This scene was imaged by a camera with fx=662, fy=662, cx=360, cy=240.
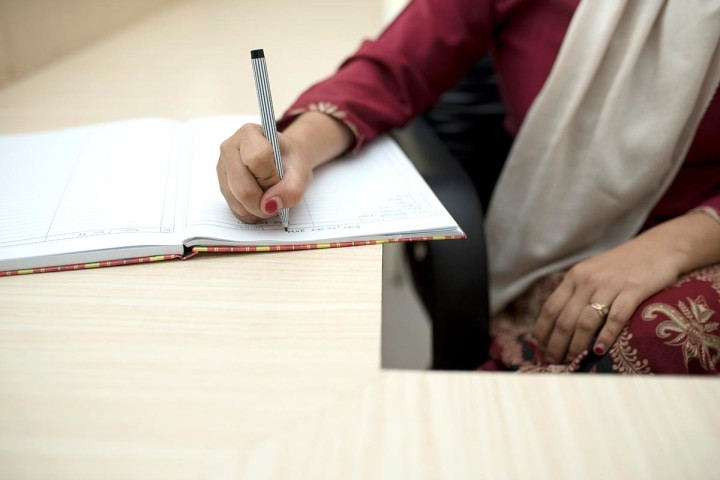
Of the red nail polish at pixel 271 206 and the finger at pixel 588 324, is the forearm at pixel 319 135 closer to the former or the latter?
the red nail polish at pixel 271 206

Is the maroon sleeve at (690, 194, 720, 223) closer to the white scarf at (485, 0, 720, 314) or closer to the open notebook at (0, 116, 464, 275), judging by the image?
the white scarf at (485, 0, 720, 314)

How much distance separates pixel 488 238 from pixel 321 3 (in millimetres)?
816

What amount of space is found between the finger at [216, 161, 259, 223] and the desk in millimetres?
46

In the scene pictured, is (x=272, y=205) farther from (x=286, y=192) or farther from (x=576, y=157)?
(x=576, y=157)

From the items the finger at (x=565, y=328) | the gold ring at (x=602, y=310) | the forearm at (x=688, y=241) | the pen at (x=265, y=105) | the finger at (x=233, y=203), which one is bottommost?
the finger at (x=565, y=328)

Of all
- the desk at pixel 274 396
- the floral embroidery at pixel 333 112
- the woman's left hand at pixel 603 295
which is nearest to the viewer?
the desk at pixel 274 396

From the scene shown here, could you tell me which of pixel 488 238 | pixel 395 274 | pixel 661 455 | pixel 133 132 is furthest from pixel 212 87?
pixel 661 455

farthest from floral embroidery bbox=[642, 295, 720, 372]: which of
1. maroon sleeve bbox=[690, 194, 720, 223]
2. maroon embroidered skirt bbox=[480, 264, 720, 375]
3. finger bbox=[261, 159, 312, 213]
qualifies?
finger bbox=[261, 159, 312, 213]

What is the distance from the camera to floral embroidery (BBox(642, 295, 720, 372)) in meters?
0.54

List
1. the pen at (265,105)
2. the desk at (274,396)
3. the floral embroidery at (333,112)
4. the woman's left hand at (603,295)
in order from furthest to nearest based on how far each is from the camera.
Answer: the floral embroidery at (333,112) → the woman's left hand at (603,295) → the pen at (265,105) → the desk at (274,396)

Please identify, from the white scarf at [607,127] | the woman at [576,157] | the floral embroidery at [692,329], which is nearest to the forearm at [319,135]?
the woman at [576,157]

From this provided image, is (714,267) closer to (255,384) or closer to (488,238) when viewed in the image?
(488,238)

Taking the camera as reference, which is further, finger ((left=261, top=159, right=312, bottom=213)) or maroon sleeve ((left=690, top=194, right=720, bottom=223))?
maroon sleeve ((left=690, top=194, right=720, bottom=223))

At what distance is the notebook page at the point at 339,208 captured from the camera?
0.52m
